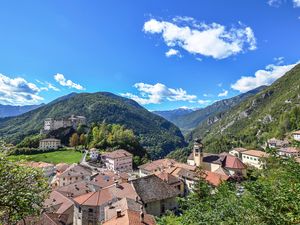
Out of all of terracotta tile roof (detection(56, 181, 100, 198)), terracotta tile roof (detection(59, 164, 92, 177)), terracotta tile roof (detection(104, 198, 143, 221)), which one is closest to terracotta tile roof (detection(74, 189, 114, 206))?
terracotta tile roof (detection(104, 198, 143, 221))

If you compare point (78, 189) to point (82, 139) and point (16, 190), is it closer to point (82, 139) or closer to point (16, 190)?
point (16, 190)

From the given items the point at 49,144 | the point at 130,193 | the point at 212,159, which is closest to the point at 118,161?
the point at 212,159

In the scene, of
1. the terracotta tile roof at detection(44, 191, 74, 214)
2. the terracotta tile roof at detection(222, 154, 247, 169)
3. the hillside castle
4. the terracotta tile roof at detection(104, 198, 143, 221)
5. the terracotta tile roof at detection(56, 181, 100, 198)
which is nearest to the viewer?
the terracotta tile roof at detection(104, 198, 143, 221)

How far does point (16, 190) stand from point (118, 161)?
277 feet

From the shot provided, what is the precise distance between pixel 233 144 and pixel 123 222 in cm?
14791

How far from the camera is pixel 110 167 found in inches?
3696

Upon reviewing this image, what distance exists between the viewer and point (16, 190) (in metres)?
10.1

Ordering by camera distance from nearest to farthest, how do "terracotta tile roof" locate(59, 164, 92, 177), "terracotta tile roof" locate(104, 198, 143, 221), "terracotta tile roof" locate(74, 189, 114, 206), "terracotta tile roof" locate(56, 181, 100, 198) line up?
"terracotta tile roof" locate(104, 198, 143, 221)
"terracotta tile roof" locate(74, 189, 114, 206)
"terracotta tile roof" locate(56, 181, 100, 198)
"terracotta tile roof" locate(59, 164, 92, 177)

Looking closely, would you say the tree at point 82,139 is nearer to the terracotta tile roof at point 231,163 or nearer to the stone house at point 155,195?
the terracotta tile roof at point 231,163

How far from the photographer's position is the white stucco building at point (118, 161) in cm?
9262

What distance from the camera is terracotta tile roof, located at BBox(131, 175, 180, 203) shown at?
38.0m

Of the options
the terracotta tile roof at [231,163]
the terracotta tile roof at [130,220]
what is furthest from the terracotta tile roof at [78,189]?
the terracotta tile roof at [231,163]

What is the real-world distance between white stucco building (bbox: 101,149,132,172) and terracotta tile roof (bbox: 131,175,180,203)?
52.3 m

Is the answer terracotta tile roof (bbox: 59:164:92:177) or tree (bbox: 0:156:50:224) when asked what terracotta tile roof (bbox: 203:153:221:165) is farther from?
tree (bbox: 0:156:50:224)
